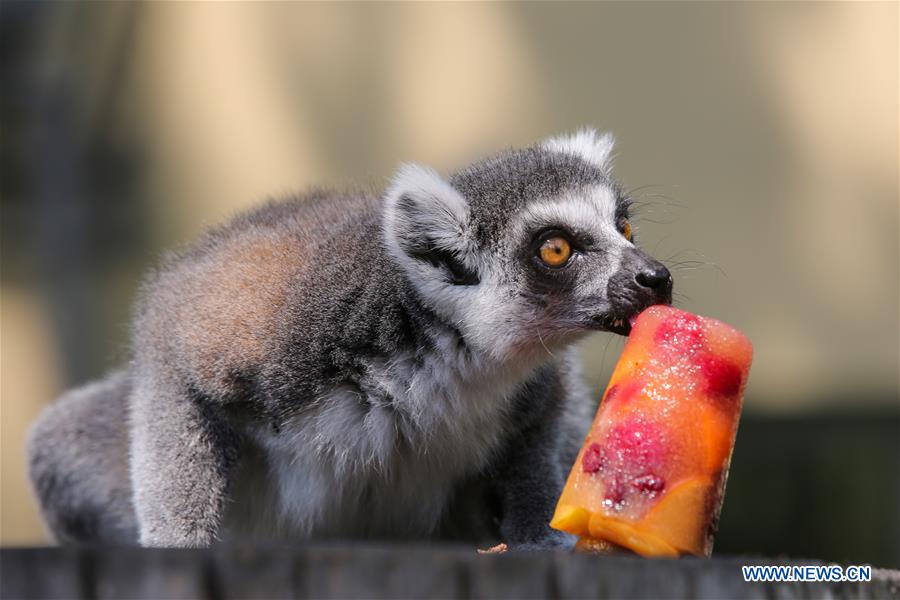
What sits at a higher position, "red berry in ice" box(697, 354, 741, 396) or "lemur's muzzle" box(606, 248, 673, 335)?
"lemur's muzzle" box(606, 248, 673, 335)

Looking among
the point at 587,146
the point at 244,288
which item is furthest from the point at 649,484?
the point at 587,146

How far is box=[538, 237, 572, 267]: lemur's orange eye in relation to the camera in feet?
13.3

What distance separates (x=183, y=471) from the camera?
3.98 m

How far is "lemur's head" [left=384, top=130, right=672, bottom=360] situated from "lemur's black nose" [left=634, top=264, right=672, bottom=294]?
8cm

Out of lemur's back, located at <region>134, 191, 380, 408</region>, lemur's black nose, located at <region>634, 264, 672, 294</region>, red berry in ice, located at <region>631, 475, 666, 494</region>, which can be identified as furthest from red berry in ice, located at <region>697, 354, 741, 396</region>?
lemur's back, located at <region>134, 191, 380, 408</region>

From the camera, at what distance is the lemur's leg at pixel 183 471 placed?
3.98m

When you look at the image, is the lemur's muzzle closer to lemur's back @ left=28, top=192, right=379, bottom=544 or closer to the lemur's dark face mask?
the lemur's dark face mask

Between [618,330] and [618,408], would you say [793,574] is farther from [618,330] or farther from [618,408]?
[618,330]

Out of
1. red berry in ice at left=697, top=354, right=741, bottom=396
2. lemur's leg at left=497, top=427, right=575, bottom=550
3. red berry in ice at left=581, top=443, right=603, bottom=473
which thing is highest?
red berry in ice at left=697, top=354, right=741, bottom=396

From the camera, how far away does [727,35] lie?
7441mm

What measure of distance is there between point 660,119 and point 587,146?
3.05 m

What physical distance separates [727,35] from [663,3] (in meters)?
0.46

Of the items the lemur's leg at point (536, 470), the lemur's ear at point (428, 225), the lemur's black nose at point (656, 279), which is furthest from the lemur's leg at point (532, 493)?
the lemur's black nose at point (656, 279)

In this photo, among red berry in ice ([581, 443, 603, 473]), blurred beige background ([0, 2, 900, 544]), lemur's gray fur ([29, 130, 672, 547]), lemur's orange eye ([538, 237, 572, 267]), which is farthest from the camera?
blurred beige background ([0, 2, 900, 544])
